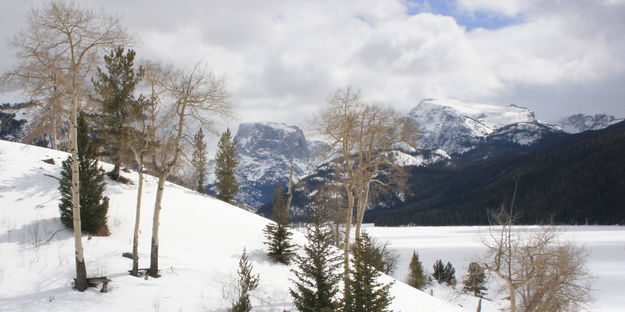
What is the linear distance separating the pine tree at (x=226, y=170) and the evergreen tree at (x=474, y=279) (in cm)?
2828

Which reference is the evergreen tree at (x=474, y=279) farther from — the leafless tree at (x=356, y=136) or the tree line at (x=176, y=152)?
the leafless tree at (x=356, y=136)

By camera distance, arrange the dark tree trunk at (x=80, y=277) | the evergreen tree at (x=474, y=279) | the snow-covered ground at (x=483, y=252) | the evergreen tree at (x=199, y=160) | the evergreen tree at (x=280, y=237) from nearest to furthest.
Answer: the dark tree trunk at (x=80, y=277), the evergreen tree at (x=199, y=160), the evergreen tree at (x=280, y=237), the evergreen tree at (x=474, y=279), the snow-covered ground at (x=483, y=252)

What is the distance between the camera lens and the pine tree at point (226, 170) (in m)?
42.8

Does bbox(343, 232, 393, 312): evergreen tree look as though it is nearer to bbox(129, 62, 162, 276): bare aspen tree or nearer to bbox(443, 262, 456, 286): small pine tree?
bbox(129, 62, 162, 276): bare aspen tree

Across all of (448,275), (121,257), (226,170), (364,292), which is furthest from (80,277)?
(448,275)

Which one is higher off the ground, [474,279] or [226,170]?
[226,170]

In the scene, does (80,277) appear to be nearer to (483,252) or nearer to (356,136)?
(356,136)

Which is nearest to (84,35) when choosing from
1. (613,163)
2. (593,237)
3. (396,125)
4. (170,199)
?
(396,125)

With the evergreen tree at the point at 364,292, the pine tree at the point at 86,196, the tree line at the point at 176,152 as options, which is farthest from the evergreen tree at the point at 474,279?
the pine tree at the point at 86,196

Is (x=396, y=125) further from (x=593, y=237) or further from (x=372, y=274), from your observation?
(x=593, y=237)

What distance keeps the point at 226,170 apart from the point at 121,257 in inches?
1136

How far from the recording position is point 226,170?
43.3 m

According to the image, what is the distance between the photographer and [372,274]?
10062mm

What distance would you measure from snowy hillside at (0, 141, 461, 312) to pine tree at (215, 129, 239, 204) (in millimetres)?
17007
